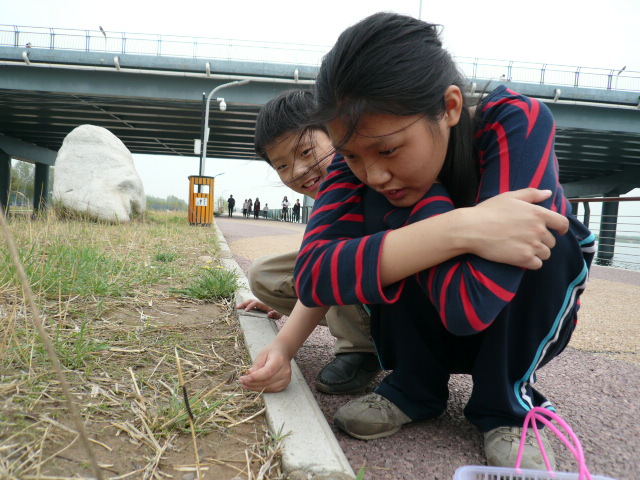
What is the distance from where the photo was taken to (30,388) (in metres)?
1.33

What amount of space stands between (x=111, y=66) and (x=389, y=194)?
65.1 feet

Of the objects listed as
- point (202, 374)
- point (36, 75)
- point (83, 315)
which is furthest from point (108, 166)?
point (36, 75)

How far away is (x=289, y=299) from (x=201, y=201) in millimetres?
9905

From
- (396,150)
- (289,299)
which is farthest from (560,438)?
(289,299)

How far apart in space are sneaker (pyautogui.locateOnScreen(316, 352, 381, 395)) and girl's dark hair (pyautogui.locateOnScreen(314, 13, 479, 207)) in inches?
35.8

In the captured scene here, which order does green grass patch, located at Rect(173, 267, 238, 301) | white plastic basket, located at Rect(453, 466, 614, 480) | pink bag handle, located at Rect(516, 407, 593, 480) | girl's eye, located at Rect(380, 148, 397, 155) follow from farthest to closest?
green grass patch, located at Rect(173, 267, 238, 301) < girl's eye, located at Rect(380, 148, 397, 155) < white plastic basket, located at Rect(453, 466, 614, 480) < pink bag handle, located at Rect(516, 407, 593, 480)

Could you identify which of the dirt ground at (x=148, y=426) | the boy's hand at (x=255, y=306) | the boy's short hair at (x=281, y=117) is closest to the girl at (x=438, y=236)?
the dirt ground at (x=148, y=426)

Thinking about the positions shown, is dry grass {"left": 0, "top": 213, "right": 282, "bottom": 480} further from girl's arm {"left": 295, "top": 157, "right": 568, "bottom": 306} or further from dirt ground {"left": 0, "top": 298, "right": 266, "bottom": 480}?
girl's arm {"left": 295, "top": 157, "right": 568, "bottom": 306}

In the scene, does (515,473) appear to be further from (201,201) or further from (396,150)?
(201,201)

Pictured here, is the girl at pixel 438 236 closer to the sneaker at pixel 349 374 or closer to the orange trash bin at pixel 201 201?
the sneaker at pixel 349 374

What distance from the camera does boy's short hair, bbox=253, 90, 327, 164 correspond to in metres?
2.27

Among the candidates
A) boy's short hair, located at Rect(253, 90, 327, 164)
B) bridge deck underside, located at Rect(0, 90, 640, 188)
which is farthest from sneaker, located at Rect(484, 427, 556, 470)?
bridge deck underside, located at Rect(0, 90, 640, 188)

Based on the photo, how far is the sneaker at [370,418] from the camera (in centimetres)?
144

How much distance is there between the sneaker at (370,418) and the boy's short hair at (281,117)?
1.29m
